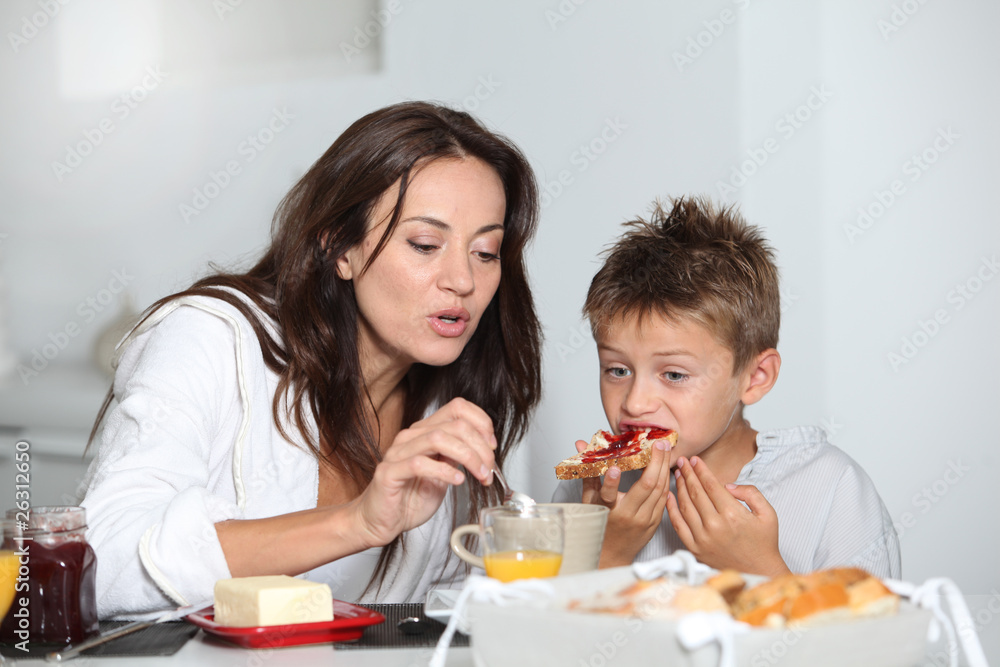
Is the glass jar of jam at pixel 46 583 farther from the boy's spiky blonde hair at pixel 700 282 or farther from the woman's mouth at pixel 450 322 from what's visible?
the boy's spiky blonde hair at pixel 700 282

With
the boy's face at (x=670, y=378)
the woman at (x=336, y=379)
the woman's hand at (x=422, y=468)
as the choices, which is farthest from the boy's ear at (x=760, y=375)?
the woman's hand at (x=422, y=468)

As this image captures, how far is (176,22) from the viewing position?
14.0 ft

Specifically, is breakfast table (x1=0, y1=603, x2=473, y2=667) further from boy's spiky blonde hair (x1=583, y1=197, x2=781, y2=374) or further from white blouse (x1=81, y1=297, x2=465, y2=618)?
boy's spiky blonde hair (x1=583, y1=197, x2=781, y2=374)

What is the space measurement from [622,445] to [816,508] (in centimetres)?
49

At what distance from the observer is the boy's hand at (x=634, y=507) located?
1898 millimetres

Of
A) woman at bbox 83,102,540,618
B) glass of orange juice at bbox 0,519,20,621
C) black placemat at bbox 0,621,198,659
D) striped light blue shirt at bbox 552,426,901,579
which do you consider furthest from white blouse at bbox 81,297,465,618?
striped light blue shirt at bbox 552,426,901,579

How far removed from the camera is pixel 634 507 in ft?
6.29

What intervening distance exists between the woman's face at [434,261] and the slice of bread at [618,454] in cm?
43

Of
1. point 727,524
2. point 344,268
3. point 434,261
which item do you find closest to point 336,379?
point 344,268

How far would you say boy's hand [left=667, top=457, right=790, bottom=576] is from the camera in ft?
5.82

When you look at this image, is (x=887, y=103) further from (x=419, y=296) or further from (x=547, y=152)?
(x=419, y=296)

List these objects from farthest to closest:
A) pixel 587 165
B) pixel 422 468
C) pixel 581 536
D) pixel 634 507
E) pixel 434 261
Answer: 1. pixel 587 165
2. pixel 434 261
3. pixel 634 507
4. pixel 422 468
5. pixel 581 536

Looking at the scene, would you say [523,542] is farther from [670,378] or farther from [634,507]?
[670,378]

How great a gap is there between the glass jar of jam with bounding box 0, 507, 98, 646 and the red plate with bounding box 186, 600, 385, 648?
7.1 inches
